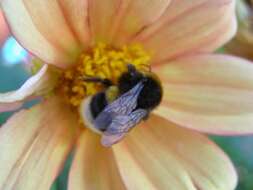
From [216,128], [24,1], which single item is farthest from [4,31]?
[216,128]

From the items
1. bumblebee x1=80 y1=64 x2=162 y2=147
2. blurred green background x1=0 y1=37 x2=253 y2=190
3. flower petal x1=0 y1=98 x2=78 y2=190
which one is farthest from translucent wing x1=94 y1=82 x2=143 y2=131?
blurred green background x1=0 y1=37 x2=253 y2=190

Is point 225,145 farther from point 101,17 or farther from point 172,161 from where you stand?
point 101,17

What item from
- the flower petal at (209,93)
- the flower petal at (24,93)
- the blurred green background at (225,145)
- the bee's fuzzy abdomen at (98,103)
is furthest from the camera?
the blurred green background at (225,145)

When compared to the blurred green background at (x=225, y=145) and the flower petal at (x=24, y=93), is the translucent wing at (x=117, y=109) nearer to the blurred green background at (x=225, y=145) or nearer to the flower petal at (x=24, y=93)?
the flower petal at (x=24, y=93)

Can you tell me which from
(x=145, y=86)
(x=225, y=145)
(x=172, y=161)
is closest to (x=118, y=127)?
(x=145, y=86)

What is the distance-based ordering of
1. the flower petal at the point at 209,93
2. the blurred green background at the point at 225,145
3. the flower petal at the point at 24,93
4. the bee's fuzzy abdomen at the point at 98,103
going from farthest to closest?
the blurred green background at the point at 225,145
the flower petal at the point at 209,93
the bee's fuzzy abdomen at the point at 98,103
the flower petal at the point at 24,93

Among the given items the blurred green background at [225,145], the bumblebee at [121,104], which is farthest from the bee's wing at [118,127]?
the blurred green background at [225,145]

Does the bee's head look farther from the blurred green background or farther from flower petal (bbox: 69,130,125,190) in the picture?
the blurred green background
